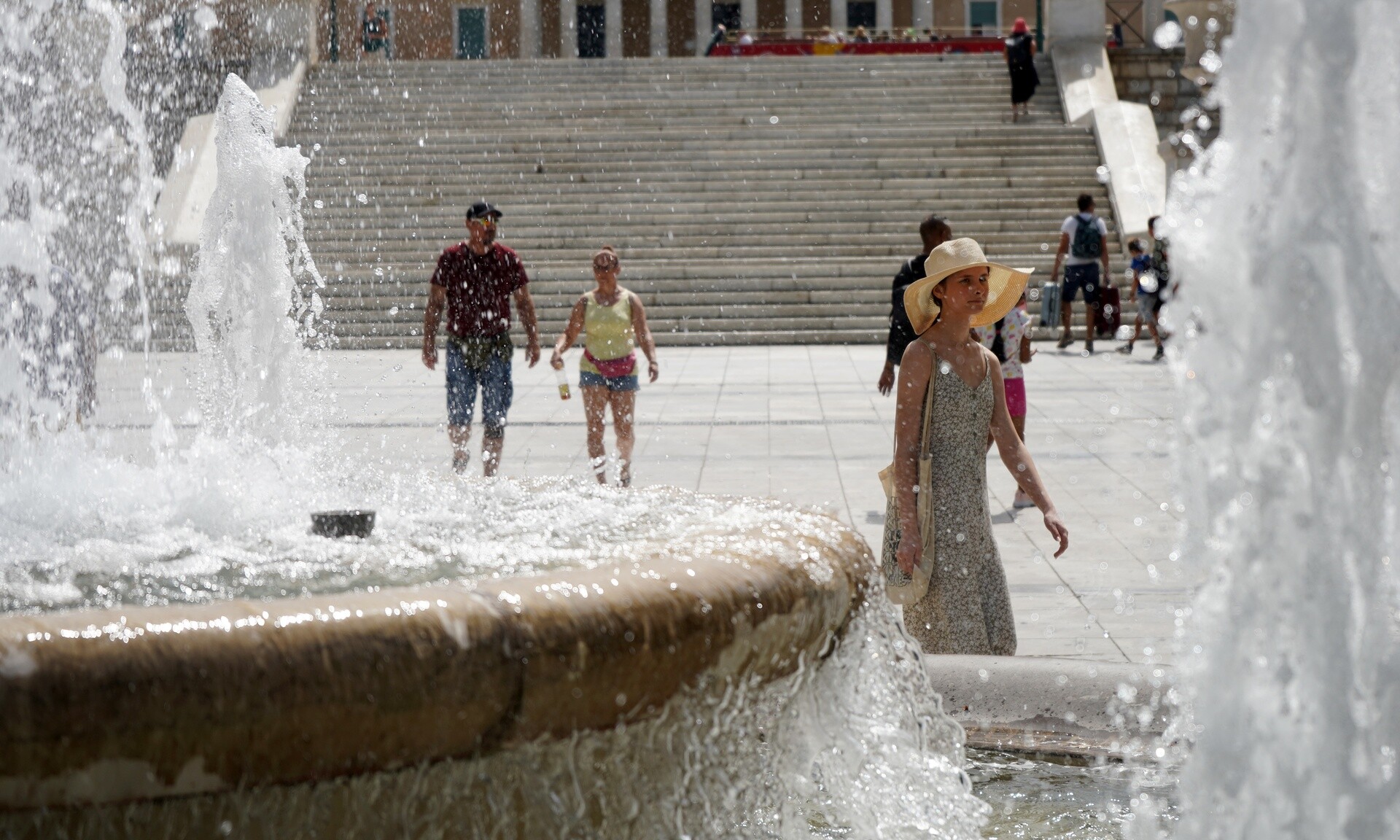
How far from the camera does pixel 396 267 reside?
1716 centimetres

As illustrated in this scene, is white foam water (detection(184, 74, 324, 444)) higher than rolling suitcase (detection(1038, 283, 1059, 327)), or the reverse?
white foam water (detection(184, 74, 324, 444))

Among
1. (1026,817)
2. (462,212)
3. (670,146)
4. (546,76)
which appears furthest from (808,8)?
(1026,817)

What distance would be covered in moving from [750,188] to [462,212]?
3652 millimetres

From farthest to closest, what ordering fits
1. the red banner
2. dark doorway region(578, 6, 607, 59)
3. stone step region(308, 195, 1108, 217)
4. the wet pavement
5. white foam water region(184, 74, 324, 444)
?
dark doorway region(578, 6, 607, 59), the red banner, stone step region(308, 195, 1108, 217), white foam water region(184, 74, 324, 444), the wet pavement

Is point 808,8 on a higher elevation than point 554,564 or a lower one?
higher

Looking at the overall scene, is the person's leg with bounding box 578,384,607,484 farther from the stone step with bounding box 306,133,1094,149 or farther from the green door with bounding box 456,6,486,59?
the green door with bounding box 456,6,486,59

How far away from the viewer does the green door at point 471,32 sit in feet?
153

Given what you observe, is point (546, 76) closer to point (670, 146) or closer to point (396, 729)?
point (670, 146)

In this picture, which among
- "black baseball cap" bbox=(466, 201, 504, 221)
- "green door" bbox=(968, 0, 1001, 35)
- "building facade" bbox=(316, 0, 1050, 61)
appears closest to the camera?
"black baseball cap" bbox=(466, 201, 504, 221)

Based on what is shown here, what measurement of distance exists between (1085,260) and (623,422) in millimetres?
8193

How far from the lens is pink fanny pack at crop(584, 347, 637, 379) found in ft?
23.8

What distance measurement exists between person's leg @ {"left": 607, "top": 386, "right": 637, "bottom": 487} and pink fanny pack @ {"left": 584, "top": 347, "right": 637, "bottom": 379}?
7 centimetres

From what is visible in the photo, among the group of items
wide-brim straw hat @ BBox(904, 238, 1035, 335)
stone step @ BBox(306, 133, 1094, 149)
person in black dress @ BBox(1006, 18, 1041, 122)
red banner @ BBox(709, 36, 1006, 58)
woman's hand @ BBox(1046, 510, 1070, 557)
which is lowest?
woman's hand @ BBox(1046, 510, 1070, 557)

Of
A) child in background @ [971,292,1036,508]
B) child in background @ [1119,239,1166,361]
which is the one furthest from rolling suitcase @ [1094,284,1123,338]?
child in background @ [971,292,1036,508]
